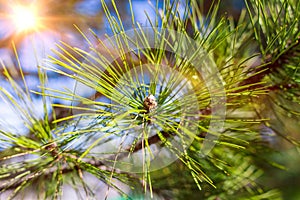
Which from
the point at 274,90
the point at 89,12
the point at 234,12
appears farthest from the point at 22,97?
the point at 234,12

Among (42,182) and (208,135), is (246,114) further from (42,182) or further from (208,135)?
(42,182)

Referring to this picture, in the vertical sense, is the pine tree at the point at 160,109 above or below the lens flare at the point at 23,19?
below

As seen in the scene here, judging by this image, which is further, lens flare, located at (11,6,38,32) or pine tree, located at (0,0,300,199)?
lens flare, located at (11,6,38,32)

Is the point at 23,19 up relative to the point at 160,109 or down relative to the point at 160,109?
up

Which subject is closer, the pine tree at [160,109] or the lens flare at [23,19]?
the pine tree at [160,109]

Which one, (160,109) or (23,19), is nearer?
(160,109)
